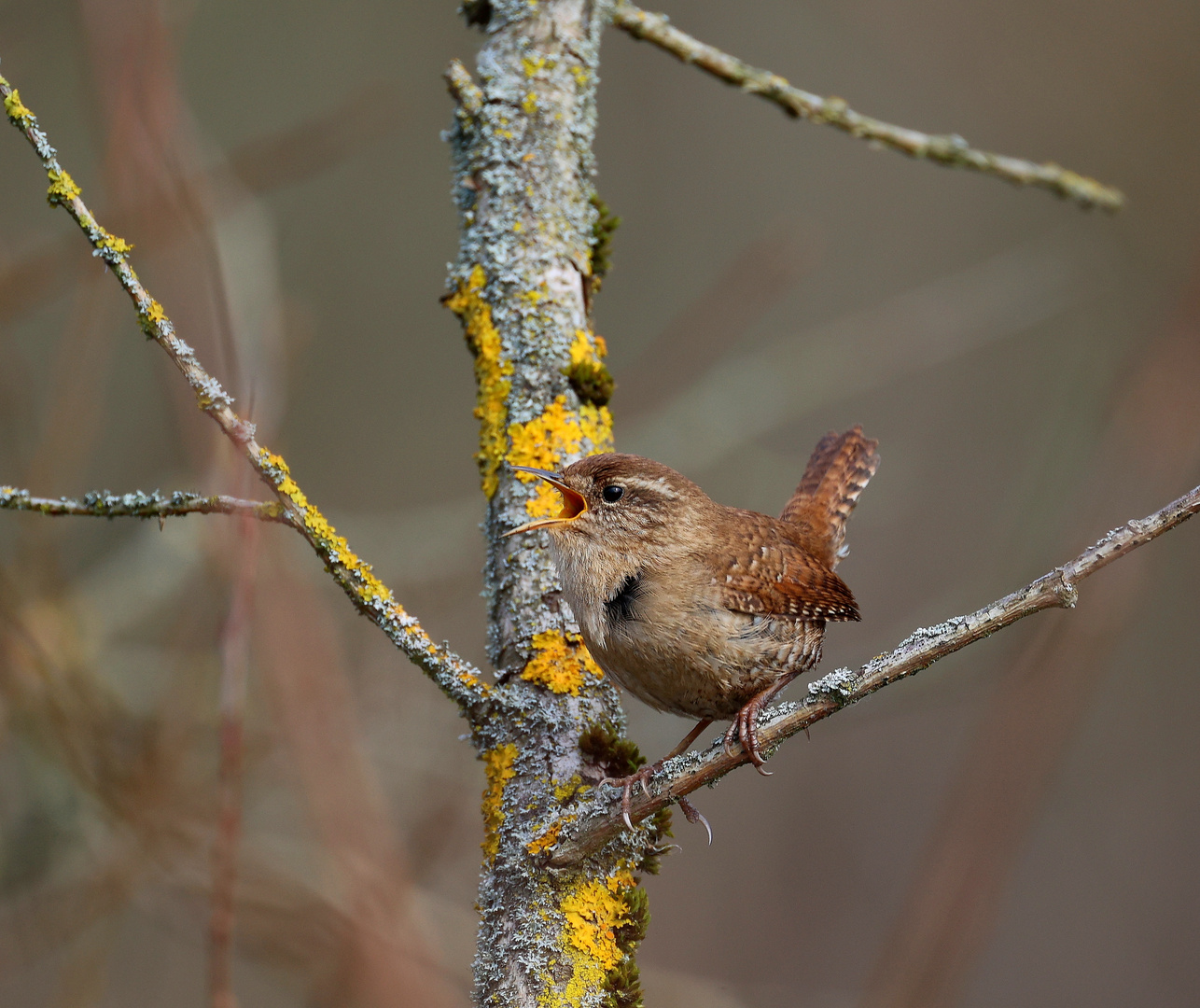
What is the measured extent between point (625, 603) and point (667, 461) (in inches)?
79.9

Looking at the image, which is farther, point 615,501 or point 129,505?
point 615,501

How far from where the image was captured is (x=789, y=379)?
432 centimetres

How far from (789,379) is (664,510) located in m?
1.79

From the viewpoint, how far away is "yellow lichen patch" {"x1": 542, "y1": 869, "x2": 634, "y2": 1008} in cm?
190

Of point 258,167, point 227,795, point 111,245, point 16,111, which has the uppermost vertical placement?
point 258,167

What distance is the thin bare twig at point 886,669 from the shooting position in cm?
154

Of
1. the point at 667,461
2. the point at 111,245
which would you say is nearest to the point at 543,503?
the point at 111,245

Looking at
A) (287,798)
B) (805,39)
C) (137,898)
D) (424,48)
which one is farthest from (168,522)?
(805,39)

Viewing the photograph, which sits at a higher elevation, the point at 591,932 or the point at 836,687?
the point at 836,687

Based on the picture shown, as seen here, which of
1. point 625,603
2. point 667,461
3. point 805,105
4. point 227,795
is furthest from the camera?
point 667,461

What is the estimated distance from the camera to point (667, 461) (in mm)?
4379

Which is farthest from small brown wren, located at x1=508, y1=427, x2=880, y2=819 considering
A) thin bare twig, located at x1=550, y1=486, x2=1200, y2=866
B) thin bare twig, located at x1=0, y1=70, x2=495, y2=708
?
thin bare twig, located at x1=0, y1=70, x2=495, y2=708

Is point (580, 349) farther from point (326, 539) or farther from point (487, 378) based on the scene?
point (326, 539)

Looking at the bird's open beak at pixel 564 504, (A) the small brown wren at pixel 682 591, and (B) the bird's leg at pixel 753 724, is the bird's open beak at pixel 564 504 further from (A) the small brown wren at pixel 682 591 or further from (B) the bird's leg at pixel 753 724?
(B) the bird's leg at pixel 753 724
